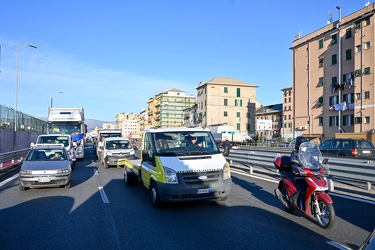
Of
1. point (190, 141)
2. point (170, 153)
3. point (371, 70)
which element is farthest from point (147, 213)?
point (371, 70)

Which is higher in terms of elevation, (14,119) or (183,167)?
(14,119)

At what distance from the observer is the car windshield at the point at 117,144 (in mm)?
19484

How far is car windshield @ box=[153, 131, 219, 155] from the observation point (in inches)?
324

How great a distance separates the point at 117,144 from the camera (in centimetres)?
1980

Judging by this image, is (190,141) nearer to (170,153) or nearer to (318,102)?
(170,153)

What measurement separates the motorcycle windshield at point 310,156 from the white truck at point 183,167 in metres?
1.85

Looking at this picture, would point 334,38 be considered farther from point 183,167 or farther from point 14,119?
point 183,167

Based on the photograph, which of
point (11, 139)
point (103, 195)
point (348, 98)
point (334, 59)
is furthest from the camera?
point (334, 59)

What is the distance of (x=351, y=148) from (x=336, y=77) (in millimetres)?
32460

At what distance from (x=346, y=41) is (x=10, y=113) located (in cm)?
4228

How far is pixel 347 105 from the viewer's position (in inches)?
1770

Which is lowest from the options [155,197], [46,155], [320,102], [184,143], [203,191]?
[155,197]

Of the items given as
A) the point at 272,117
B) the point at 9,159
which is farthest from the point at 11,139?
the point at 272,117

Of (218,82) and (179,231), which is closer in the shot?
(179,231)
